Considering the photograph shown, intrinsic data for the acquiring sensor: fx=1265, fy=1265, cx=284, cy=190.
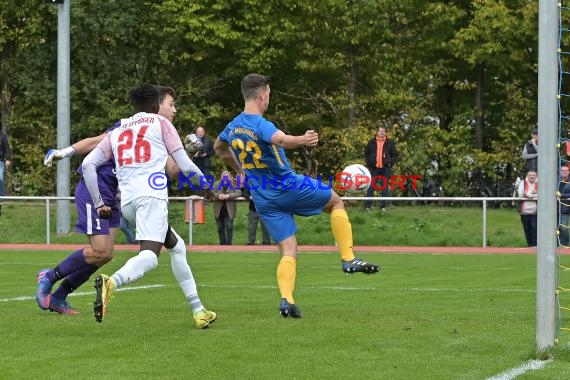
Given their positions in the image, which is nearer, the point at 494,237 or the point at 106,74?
the point at 494,237

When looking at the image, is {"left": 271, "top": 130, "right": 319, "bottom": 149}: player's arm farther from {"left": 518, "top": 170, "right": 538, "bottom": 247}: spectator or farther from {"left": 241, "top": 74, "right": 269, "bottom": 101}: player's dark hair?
{"left": 518, "top": 170, "right": 538, "bottom": 247}: spectator

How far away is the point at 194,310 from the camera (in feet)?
32.0

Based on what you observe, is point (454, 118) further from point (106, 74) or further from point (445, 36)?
point (106, 74)

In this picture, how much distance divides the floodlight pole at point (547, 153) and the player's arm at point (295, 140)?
2397 millimetres

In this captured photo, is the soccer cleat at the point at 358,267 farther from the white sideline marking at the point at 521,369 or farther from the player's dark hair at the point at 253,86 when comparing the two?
the white sideline marking at the point at 521,369

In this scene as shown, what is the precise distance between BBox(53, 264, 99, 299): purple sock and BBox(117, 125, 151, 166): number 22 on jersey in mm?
1479

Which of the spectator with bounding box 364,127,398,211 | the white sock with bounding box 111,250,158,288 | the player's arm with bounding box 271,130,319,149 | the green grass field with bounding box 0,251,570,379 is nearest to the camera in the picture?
the green grass field with bounding box 0,251,570,379

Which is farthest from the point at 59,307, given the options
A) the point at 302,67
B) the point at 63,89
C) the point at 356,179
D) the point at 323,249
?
the point at 302,67

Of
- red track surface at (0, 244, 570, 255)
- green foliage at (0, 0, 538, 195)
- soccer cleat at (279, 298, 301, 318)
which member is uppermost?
green foliage at (0, 0, 538, 195)

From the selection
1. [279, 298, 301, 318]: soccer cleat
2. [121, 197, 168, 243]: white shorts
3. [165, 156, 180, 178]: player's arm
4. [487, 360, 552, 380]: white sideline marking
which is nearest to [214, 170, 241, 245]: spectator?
[279, 298, 301, 318]: soccer cleat

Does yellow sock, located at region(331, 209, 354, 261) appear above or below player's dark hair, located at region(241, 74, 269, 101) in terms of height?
below

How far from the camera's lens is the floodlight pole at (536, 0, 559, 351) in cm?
775

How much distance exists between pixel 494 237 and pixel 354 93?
638 inches

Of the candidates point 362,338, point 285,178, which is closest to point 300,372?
point 362,338
